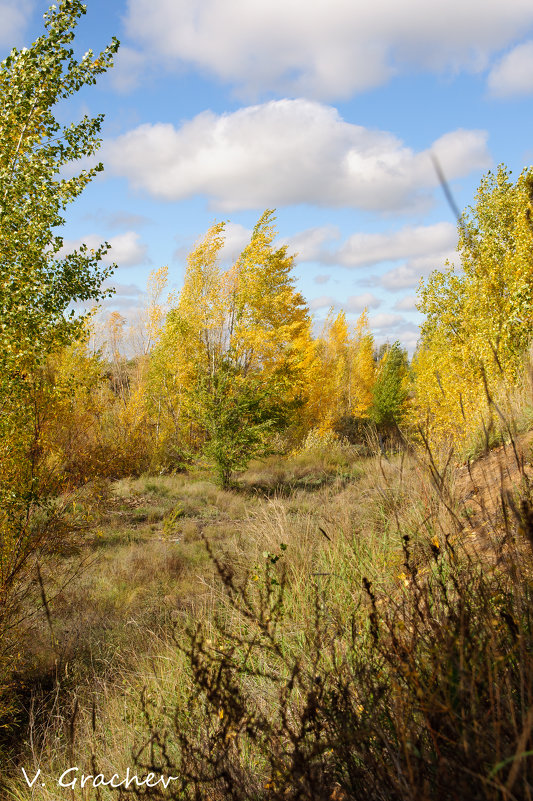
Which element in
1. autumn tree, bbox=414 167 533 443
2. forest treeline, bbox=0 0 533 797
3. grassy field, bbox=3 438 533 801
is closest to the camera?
grassy field, bbox=3 438 533 801

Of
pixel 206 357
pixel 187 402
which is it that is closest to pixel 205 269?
pixel 206 357

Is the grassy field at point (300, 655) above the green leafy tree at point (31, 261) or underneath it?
underneath

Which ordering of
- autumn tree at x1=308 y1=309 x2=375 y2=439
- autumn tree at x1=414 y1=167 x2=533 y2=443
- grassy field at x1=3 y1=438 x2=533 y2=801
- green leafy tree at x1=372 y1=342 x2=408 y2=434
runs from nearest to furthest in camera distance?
grassy field at x1=3 y1=438 x2=533 y2=801, autumn tree at x1=414 y1=167 x2=533 y2=443, autumn tree at x1=308 y1=309 x2=375 y2=439, green leafy tree at x1=372 y1=342 x2=408 y2=434

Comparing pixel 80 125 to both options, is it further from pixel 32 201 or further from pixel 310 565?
pixel 310 565

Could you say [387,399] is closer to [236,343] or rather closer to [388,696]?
[236,343]

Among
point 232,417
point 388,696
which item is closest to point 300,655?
point 388,696

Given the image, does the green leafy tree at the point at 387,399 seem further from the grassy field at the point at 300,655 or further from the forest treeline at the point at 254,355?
the grassy field at the point at 300,655

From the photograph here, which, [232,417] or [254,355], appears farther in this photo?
[254,355]

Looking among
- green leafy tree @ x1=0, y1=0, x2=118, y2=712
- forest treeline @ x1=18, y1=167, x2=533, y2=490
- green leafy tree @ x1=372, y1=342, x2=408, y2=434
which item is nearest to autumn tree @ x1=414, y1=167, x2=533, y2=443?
forest treeline @ x1=18, y1=167, x2=533, y2=490

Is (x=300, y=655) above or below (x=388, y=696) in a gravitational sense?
below

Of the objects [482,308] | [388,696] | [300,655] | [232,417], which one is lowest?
[300,655]

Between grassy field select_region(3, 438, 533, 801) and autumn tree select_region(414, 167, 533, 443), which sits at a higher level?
autumn tree select_region(414, 167, 533, 443)

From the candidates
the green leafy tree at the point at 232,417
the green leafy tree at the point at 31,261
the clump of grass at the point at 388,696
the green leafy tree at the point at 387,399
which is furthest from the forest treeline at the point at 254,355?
the green leafy tree at the point at 387,399

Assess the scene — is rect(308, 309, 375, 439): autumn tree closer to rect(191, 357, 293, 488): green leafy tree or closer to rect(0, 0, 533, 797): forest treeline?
rect(0, 0, 533, 797): forest treeline
